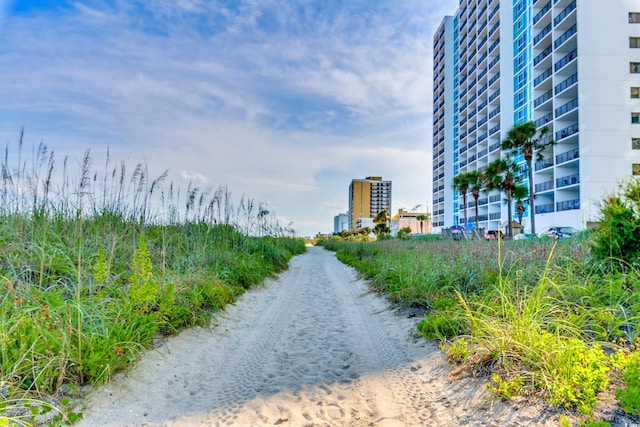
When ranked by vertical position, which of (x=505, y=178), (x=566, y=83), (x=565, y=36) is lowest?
(x=505, y=178)

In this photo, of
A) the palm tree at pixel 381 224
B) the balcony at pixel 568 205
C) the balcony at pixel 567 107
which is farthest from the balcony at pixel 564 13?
the palm tree at pixel 381 224

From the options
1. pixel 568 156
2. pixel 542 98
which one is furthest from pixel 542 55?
pixel 568 156

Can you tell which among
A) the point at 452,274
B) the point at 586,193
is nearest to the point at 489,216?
the point at 586,193

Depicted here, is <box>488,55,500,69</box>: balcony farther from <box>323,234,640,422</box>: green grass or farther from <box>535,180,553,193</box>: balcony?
<box>323,234,640,422</box>: green grass

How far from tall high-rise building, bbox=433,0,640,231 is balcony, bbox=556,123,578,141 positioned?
4.9 inches

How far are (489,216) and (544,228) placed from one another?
51.6ft

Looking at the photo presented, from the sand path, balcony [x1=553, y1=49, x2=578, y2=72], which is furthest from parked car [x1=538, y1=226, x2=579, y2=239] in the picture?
balcony [x1=553, y1=49, x2=578, y2=72]

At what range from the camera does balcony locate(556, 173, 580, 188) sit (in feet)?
119

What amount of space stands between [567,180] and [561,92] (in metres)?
9.73

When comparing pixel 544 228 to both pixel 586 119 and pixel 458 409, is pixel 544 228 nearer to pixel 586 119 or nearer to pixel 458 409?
pixel 586 119

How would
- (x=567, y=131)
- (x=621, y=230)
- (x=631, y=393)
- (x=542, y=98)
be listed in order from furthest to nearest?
(x=542, y=98) < (x=567, y=131) < (x=621, y=230) < (x=631, y=393)

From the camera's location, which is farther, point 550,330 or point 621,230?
point 621,230

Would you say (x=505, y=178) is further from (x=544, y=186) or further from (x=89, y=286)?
(x=89, y=286)

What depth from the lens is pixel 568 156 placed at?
37.0 metres
